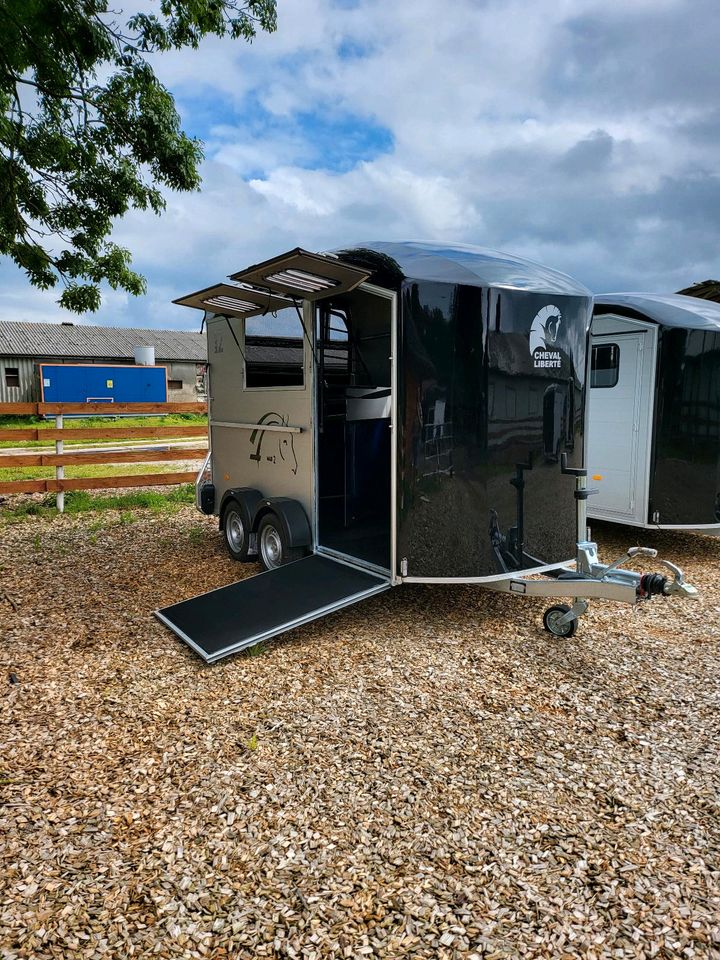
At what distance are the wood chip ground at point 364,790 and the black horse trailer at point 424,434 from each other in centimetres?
42

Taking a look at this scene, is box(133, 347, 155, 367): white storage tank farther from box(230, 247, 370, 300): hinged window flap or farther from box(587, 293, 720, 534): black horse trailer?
box(230, 247, 370, 300): hinged window flap

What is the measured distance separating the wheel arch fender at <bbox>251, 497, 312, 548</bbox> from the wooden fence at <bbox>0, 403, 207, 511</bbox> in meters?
4.58

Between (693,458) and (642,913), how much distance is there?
5.61 m

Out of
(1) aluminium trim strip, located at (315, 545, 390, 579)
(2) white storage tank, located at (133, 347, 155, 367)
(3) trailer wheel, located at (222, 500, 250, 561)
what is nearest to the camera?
(1) aluminium trim strip, located at (315, 545, 390, 579)

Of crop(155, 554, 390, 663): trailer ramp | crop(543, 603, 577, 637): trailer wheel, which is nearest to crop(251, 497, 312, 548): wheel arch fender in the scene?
crop(155, 554, 390, 663): trailer ramp

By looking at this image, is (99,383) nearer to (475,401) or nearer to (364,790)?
(475,401)

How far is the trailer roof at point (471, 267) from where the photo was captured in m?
4.47

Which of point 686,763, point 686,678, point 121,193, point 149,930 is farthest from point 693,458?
point 121,193

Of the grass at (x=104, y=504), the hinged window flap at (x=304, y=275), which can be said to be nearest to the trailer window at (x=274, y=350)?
the hinged window flap at (x=304, y=275)

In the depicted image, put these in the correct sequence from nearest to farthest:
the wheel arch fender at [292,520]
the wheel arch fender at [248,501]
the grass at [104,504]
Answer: the wheel arch fender at [292,520]
the wheel arch fender at [248,501]
the grass at [104,504]

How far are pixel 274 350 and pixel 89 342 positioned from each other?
32937mm

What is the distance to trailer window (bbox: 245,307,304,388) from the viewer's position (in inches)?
223

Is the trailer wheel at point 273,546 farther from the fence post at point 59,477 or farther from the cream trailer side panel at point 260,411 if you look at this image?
the fence post at point 59,477

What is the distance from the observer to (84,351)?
3331cm
